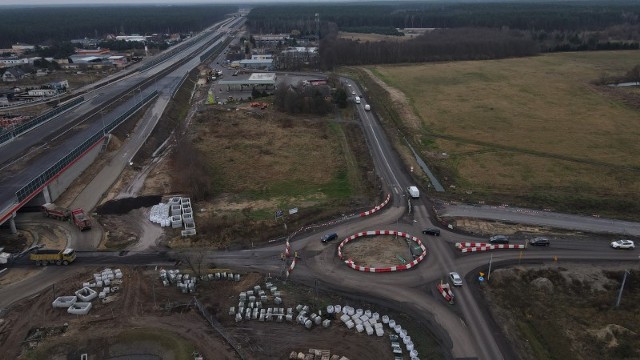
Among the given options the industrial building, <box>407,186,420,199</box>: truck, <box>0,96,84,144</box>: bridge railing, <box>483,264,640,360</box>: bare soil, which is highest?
the industrial building

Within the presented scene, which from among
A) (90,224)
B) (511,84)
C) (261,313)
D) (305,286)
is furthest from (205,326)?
(511,84)

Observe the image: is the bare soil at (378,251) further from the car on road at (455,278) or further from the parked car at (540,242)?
the parked car at (540,242)

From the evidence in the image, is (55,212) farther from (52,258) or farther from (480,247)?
(480,247)

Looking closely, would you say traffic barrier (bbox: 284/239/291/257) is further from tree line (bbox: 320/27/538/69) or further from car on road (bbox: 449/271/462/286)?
tree line (bbox: 320/27/538/69)

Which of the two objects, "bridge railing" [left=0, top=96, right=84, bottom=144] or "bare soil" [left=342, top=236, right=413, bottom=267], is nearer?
"bare soil" [left=342, top=236, right=413, bottom=267]

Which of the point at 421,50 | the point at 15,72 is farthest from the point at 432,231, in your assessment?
the point at 15,72

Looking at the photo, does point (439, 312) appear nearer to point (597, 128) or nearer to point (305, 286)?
point (305, 286)

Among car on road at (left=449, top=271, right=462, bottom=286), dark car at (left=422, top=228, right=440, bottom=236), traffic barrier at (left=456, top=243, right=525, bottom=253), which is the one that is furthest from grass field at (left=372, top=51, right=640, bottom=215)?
car on road at (left=449, top=271, right=462, bottom=286)
